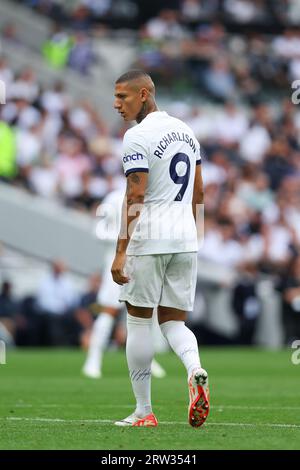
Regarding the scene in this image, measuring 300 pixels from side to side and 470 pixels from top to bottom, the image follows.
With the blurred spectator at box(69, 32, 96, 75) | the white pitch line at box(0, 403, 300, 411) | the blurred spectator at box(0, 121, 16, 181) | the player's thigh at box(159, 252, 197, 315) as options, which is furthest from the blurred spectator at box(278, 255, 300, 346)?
the player's thigh at box(159, 252, 197, 315)

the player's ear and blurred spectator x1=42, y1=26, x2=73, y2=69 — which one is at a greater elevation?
blurred spectator x1=42, y1=26, x2=73, y2=69

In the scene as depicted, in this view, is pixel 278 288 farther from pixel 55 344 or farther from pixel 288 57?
pixel 288 57

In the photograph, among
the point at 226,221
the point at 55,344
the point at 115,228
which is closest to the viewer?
the point at 115,228

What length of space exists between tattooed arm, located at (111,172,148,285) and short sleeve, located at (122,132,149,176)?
44mm

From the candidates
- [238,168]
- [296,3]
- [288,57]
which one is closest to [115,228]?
[238,168]

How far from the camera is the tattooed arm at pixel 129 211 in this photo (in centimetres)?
928

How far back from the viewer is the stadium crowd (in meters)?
25.6

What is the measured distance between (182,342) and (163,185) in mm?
1147

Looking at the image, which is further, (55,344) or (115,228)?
(55,344)

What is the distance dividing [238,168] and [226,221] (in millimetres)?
2229

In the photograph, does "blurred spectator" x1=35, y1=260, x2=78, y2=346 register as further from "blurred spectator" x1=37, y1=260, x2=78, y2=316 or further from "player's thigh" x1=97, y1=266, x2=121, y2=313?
"player's thigh" x1=97, y1=266, x2=121, y2=313

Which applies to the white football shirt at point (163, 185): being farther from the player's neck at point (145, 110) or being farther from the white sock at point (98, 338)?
the white sock at point (98, 338)

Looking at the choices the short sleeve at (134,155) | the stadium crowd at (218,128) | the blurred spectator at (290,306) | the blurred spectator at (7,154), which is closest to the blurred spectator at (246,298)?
the stadium crowd at (218,128)

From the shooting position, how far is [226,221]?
1056 inches
